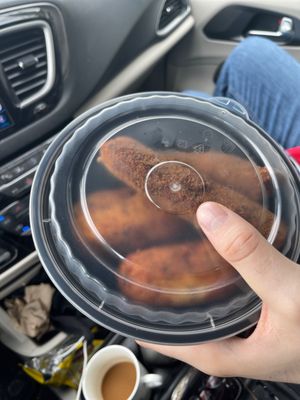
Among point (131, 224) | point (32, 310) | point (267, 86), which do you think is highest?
point (131, 224)

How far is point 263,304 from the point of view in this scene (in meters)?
0.56

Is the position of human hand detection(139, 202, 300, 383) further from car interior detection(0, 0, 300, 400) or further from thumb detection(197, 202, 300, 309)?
car interior detection(0, 0, 300, 400)

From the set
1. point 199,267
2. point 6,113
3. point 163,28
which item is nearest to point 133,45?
point 163,28

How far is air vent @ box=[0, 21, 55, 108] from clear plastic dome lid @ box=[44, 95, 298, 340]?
0.32 m

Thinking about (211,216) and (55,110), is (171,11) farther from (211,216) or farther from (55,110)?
(211,216)

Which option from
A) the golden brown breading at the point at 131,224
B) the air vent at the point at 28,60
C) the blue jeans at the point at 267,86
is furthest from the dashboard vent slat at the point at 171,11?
the golden brown breading at the point at 131,224

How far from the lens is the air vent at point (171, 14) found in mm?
1341

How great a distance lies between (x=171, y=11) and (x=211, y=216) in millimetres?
1047

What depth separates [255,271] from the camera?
1.64ft

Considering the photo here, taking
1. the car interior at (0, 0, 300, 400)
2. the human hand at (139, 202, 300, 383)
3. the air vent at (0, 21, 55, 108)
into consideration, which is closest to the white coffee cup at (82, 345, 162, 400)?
the car interior at (0, 0, 300, 400)

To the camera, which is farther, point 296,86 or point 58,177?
point 296,86

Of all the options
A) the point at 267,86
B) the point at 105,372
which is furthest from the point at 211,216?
the point at 267,86

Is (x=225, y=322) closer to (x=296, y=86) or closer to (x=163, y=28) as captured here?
(x=296, y=86)

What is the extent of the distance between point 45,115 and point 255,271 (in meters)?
0.68
